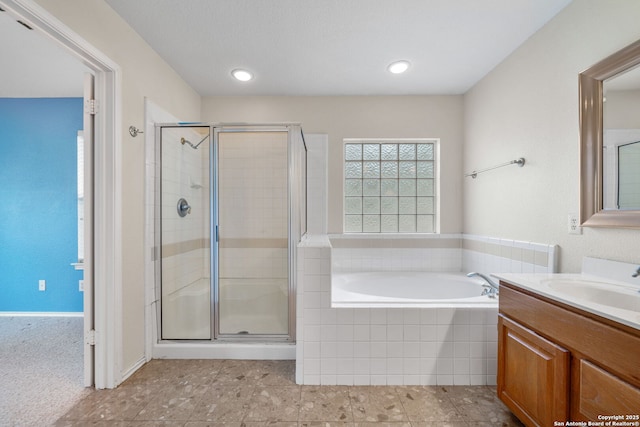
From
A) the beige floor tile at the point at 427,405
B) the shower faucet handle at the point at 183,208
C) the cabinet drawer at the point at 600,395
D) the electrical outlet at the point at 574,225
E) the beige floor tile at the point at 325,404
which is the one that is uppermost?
the shower faucet handle at the point at 183,208

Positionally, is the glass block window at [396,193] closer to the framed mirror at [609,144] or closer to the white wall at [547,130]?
the white wall at [547,130]

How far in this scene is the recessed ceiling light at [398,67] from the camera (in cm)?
223

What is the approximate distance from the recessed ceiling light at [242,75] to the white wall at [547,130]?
2173 mm

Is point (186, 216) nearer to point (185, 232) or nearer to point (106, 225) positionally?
point (185, 232)

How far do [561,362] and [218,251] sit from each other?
2.13m

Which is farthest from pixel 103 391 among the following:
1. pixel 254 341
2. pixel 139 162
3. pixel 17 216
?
pixel 17 216

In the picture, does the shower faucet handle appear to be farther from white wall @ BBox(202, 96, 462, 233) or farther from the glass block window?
the glass block window

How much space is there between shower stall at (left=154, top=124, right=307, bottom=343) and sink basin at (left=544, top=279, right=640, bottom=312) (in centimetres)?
159

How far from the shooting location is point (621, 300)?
1190 millimetres

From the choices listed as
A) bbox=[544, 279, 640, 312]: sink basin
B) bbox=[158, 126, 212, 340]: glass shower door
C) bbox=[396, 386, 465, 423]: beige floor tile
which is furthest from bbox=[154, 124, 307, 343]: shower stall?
bbox=[544, 279, 640, 312]: sink basin

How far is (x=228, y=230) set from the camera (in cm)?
223

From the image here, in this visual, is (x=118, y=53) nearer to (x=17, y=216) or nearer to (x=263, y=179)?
(x=263, y=179)

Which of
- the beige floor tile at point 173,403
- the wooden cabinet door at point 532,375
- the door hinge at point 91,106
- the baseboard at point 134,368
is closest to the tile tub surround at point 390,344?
the wooden cabinet door at point 532,375

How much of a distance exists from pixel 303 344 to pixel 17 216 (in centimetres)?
330
